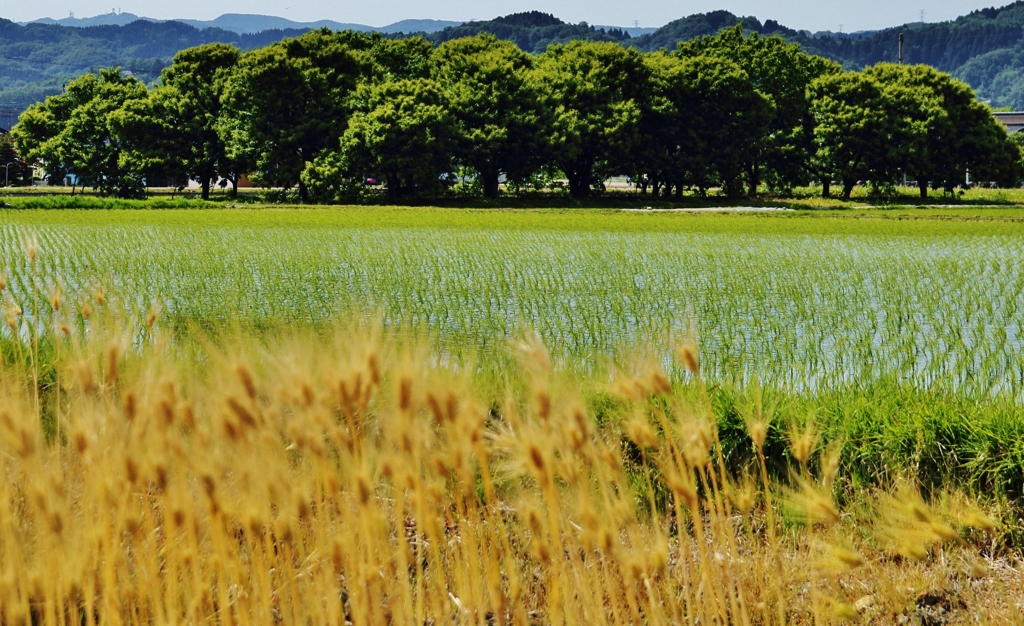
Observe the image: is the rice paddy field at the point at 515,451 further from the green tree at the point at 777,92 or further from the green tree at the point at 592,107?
the green tree at the point at 777,92

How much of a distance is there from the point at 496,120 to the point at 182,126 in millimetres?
19896

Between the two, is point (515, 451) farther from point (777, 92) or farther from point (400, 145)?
point (777, 92)

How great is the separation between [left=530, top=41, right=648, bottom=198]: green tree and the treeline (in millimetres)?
129

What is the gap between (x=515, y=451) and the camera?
7.12 ft

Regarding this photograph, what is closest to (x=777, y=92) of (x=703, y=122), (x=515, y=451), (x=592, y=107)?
(x=703, y=122)

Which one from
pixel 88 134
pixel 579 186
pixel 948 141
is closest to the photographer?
pixel 579 186

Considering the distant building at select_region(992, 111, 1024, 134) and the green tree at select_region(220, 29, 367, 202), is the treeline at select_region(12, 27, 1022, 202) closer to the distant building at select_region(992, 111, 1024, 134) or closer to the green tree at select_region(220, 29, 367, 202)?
the green tree at select_region(220, 29, 367, 202)

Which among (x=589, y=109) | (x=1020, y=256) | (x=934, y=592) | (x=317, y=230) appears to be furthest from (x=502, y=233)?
(x=589, y=109)

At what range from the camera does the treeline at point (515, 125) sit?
2270 inches

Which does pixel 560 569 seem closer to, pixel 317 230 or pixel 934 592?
pixel 934 592

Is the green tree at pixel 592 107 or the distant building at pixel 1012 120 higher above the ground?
the distant building at pixel 1012 120

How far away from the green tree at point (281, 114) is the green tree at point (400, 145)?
3523 millimetres

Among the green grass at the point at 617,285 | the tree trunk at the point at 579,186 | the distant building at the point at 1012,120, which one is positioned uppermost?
the distant building at the point at 1012,120

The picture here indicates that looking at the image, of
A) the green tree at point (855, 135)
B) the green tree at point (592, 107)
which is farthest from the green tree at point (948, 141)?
the green tree at point (592, 107)
